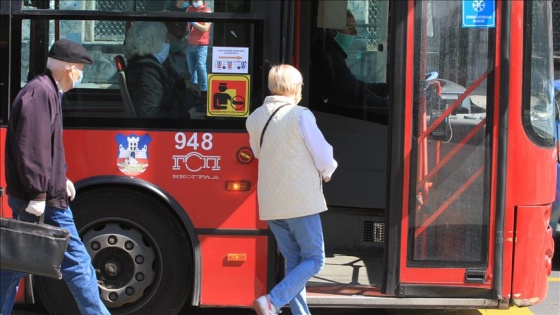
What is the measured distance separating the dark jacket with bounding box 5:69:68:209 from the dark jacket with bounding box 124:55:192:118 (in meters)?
0.71

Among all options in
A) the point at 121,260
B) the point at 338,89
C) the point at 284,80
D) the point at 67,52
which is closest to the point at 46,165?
the point at 67,52

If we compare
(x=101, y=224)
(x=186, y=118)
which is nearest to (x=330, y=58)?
(x=186, y=118)

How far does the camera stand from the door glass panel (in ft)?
17.0

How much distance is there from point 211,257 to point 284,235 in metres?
0.61

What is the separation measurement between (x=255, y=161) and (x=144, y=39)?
3.31ft

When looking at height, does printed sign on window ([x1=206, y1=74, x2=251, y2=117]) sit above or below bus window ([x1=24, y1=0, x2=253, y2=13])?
below

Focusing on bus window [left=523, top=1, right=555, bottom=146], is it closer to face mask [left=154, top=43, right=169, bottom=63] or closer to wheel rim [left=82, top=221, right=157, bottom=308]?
face mask [left=154, top=43, right=169, bottom=63]

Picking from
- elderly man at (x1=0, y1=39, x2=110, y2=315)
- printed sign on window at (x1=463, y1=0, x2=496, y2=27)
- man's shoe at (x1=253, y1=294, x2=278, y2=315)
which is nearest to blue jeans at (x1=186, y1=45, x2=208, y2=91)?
elderly man at (x1=0, y1=39, x2=110, y2=315)

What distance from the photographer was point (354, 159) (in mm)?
7043

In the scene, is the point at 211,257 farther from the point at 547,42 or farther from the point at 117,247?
the point at 547,42

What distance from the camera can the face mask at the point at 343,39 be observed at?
6985mm

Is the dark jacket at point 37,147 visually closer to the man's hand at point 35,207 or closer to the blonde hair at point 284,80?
the man's hand at point 35,207

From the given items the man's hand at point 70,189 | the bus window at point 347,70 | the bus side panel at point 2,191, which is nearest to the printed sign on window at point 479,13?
the bus window at point 347,70

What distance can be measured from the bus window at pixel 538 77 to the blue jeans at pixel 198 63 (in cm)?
193
